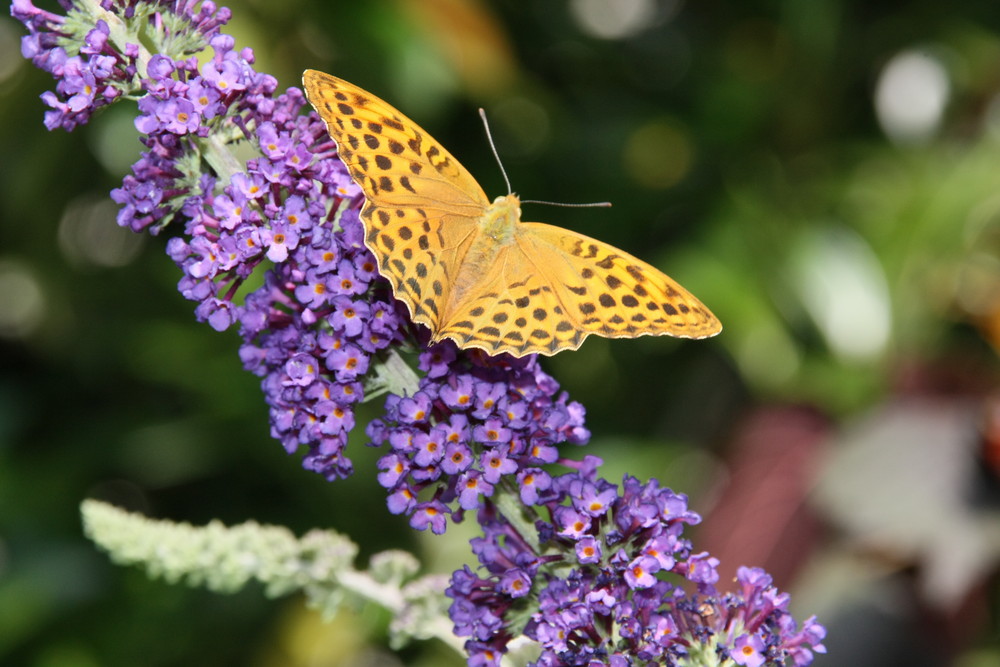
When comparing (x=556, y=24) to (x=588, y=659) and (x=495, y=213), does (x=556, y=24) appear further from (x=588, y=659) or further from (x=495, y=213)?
(x=588, y=659)

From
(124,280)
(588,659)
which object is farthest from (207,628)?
(588,659)

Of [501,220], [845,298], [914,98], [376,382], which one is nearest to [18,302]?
[501,220]

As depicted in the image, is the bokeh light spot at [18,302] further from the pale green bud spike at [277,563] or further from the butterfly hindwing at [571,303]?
the butterfly hindwing at [571,303]

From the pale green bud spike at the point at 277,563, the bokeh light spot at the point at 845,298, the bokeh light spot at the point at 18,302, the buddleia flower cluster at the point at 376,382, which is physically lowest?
the bokeh light spot at the point at 18,302

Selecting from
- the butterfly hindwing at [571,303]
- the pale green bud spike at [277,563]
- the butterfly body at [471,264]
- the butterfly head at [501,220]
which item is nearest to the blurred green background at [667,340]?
the butterfly head at [501,220]

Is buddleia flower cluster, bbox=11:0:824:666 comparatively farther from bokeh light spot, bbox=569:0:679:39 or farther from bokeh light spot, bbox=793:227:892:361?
bokeh light spot, bbox=569:0:679:39

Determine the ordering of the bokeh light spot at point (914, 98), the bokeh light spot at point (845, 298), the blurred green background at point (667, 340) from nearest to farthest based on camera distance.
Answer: the blurred green background at point (667, 340) < the bokeh light spot at point (845, 298) < the bokeh light spot at point (914, 98)

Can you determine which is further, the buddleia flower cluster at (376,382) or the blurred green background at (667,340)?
the blurred green background at (667,340)
